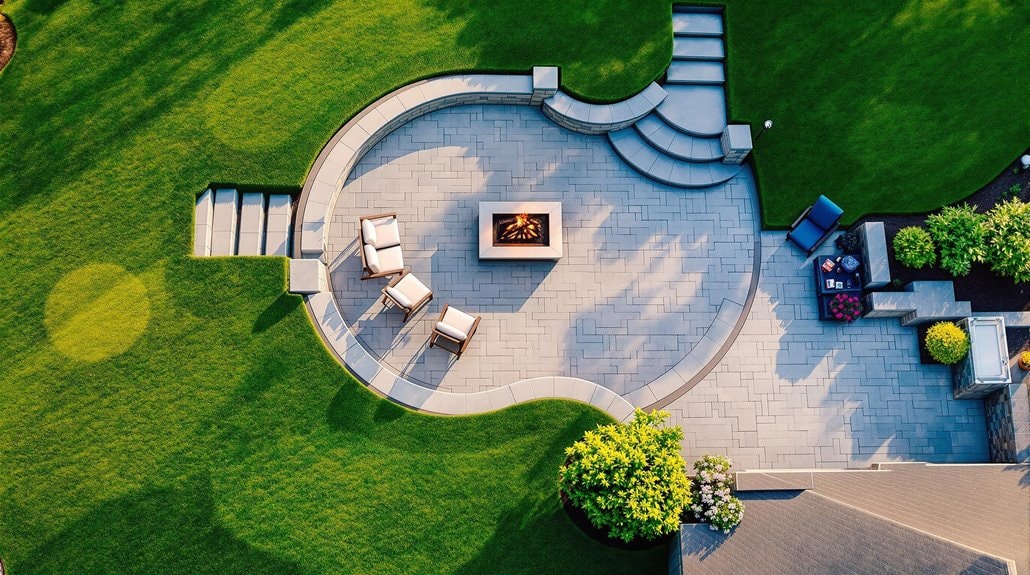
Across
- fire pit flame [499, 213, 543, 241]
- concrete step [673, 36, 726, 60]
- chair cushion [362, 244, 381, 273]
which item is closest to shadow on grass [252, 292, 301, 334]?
chair cushion [362, 244, 381, 273]

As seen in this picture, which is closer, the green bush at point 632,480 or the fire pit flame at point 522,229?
the green bush at point 632,480

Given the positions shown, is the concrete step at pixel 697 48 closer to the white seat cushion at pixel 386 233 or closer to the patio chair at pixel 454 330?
the white seat cushion at pixel 386 233

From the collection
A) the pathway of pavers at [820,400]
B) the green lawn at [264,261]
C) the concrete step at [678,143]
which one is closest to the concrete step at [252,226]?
the green lawn at [264,261]

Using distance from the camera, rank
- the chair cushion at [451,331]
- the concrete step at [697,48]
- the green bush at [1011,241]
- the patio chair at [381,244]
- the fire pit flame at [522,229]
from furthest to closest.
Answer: the concrete step at [697,48] → the fire pit flame at [522,229] → the green bush at [1011,241] → the patio chair at [381,244] → the chair cushion at [451,331]

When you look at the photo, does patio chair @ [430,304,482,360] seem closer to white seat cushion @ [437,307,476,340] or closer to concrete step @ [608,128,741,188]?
white seat cushion @ [437,307,476,340]

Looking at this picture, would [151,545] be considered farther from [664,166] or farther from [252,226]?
[664,166]

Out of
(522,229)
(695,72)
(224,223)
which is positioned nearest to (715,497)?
(522,229)

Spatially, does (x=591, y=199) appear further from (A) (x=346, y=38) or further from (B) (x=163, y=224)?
(B) (x=163, y=224)

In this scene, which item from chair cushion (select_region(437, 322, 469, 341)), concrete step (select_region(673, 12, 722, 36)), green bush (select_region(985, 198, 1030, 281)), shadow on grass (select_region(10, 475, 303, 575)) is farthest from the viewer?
concrete step (select_region(673, 12, 722, 36))
